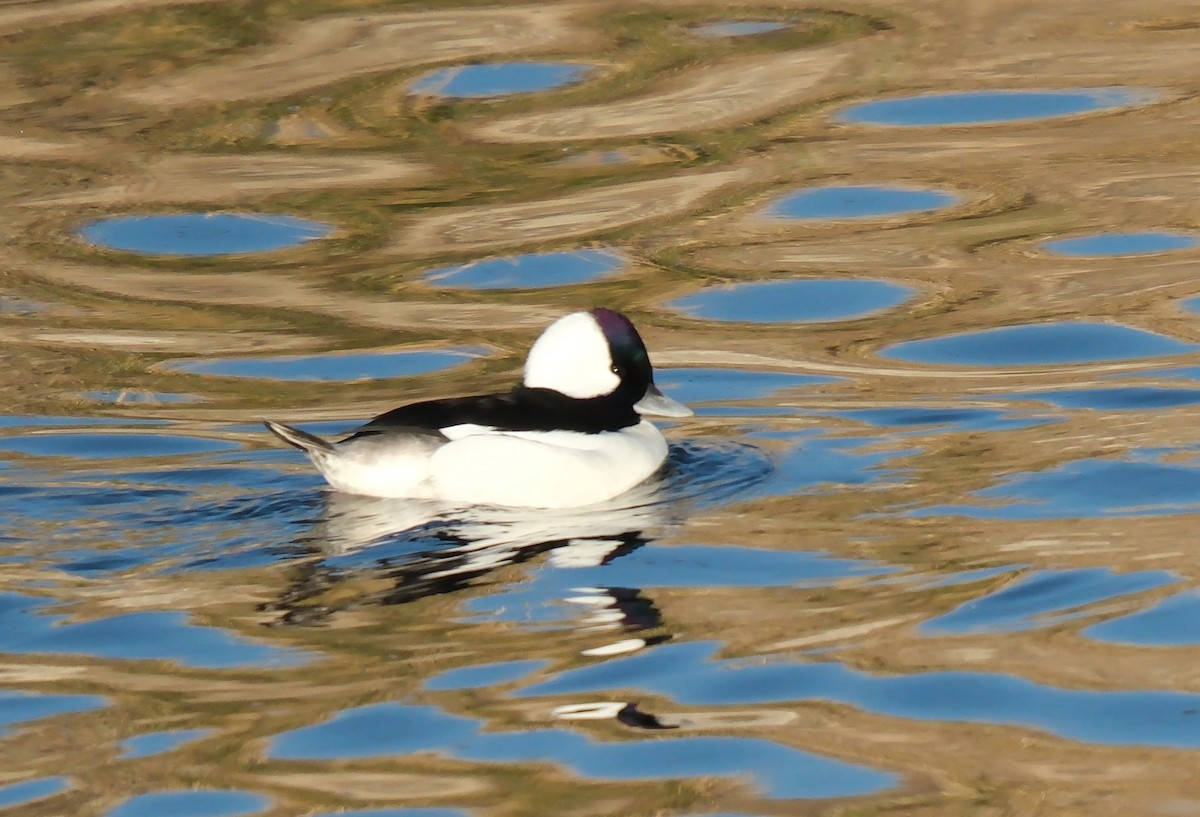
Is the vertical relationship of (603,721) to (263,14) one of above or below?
below

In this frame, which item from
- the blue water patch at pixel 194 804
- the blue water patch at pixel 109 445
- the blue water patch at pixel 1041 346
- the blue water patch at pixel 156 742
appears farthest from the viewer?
the blue water patch at pixel 1041 346

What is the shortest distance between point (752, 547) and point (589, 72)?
756 centimetres

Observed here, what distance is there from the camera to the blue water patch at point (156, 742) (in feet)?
17.0

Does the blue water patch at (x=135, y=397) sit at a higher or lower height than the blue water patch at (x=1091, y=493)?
higher

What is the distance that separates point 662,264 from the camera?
10.9m

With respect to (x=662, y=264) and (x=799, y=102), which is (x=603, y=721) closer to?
(x=662, y=264)

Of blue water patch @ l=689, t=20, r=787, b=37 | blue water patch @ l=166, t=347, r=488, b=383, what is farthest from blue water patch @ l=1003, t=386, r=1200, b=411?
blue water patch @ l=689, t=20, r=787, b=37

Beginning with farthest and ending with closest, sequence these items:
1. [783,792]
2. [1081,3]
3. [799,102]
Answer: [1081,3] → [799,102] → [783,792]

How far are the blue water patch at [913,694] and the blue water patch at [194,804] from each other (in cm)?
85

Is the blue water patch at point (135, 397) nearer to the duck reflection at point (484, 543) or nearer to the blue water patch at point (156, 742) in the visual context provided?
the duck reflection at point (484, 543)

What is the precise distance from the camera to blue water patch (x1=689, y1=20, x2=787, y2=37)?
14305 mm

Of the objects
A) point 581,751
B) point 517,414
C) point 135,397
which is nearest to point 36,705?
point 581,751

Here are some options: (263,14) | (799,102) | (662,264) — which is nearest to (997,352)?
(662,264)

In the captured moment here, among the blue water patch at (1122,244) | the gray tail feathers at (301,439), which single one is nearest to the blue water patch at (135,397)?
the gray tail feathers at (301,439)
